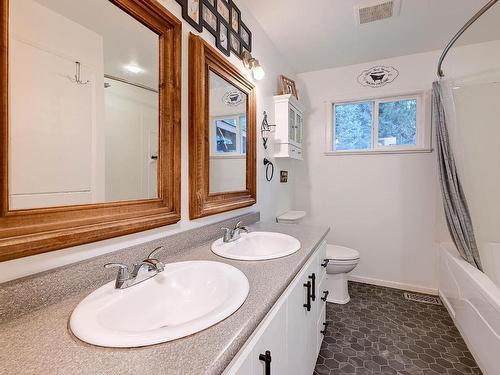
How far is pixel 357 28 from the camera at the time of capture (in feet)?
6.64

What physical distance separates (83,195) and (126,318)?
0.41 m

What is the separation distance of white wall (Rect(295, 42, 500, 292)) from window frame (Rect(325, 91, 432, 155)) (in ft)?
0.17

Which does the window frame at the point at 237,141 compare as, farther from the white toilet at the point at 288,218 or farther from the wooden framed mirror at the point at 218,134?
the white toilet at the point at 288,218

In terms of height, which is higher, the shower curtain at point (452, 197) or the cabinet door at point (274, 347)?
the shower curtain at point (452, 197)

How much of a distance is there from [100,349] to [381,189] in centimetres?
269

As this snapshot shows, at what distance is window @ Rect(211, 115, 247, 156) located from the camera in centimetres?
148

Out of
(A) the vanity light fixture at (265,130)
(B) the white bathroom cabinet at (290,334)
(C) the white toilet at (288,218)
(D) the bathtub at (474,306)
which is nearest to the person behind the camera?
(B) the white bathroom cabinet at (290,334)

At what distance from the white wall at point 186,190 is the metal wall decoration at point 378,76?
2.46ft

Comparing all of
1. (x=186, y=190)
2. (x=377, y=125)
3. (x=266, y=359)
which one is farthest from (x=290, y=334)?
(x=377, y=125)

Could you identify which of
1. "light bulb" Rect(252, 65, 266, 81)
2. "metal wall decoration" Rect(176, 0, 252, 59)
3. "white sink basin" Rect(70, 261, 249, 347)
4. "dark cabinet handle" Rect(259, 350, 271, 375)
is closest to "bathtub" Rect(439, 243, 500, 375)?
"dark cabinet handle" Rect(259, 350, 271, 375)

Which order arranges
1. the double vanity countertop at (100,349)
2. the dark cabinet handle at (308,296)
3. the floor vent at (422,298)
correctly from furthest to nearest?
the floor vent at (422,298) < the dark cabinet handle at (308,296) < the double vanity countertop at (100,349)

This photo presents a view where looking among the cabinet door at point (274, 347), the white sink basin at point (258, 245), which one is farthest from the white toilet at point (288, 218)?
the cabinet door at point (274, 347)

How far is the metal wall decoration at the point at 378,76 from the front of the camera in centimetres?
254

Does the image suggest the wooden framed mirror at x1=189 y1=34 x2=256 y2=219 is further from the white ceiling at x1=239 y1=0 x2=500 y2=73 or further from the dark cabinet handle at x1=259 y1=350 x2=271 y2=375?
the dark cabinet handle at x1=259 y1=350 x2=271 y2=375
